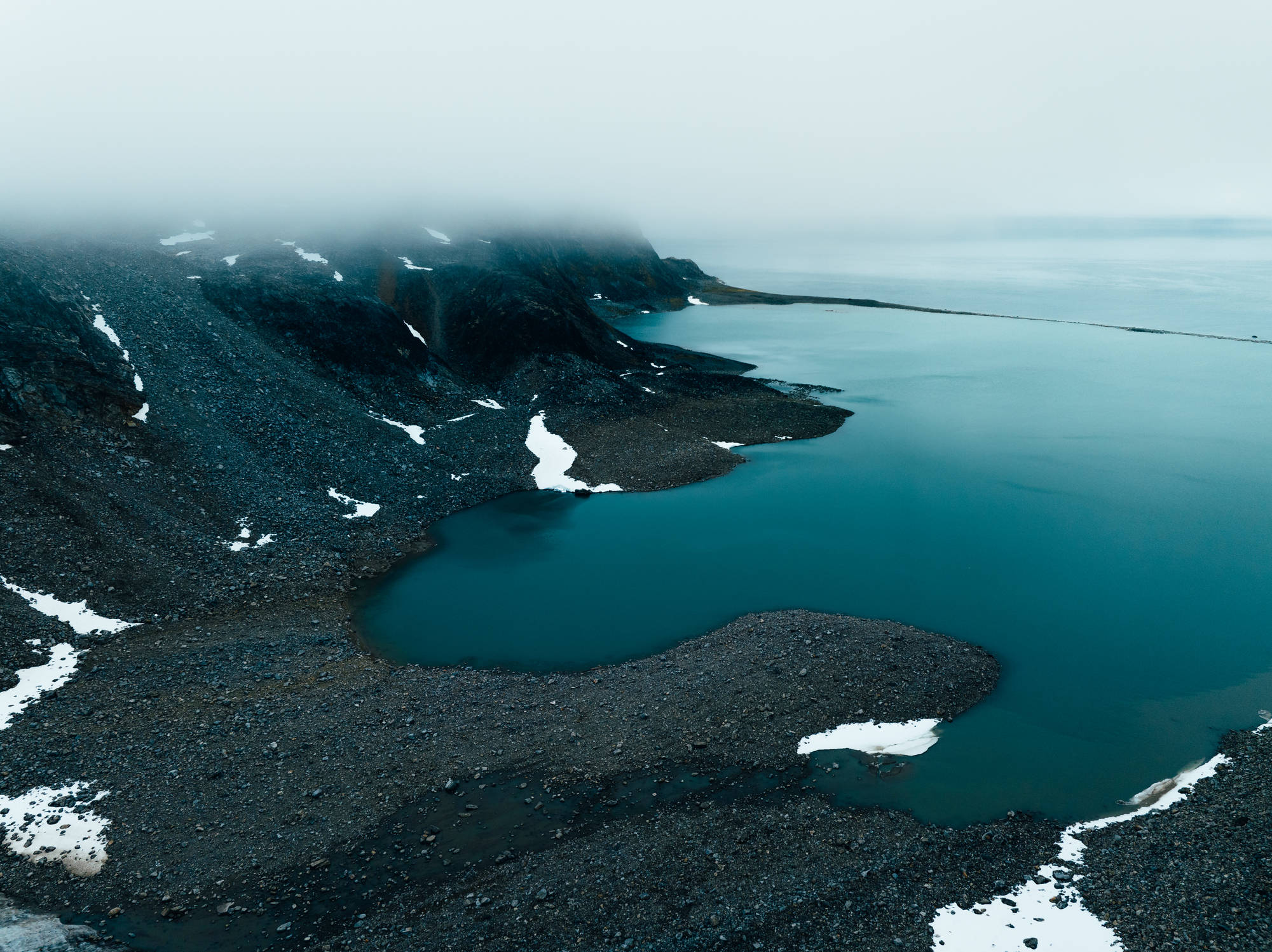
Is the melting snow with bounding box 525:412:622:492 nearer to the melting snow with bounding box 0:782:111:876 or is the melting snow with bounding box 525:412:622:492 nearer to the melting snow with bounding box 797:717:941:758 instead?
the melting snow with bounding box 797:717:941:758

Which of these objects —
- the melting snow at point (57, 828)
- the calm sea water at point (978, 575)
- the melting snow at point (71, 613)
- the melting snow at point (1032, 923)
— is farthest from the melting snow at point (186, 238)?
the melting snow at point (1032, 923)

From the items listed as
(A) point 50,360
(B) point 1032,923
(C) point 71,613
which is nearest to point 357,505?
(C) point 71,613

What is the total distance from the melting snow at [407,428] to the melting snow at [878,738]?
146 ft

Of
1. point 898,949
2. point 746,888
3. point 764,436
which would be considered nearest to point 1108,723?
point 898,949

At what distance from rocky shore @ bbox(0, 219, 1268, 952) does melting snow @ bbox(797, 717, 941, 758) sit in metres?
0.72

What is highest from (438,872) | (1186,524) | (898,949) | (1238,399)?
(1238,399)

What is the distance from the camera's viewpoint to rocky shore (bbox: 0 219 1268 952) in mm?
19891

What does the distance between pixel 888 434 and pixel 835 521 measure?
28.5 meters

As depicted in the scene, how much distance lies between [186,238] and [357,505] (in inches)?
2526

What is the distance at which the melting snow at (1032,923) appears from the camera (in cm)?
1894

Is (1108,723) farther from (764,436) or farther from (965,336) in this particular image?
(965,336)

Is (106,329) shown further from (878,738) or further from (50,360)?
(878,738)

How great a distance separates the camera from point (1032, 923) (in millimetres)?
19625

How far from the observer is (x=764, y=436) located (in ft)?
237
